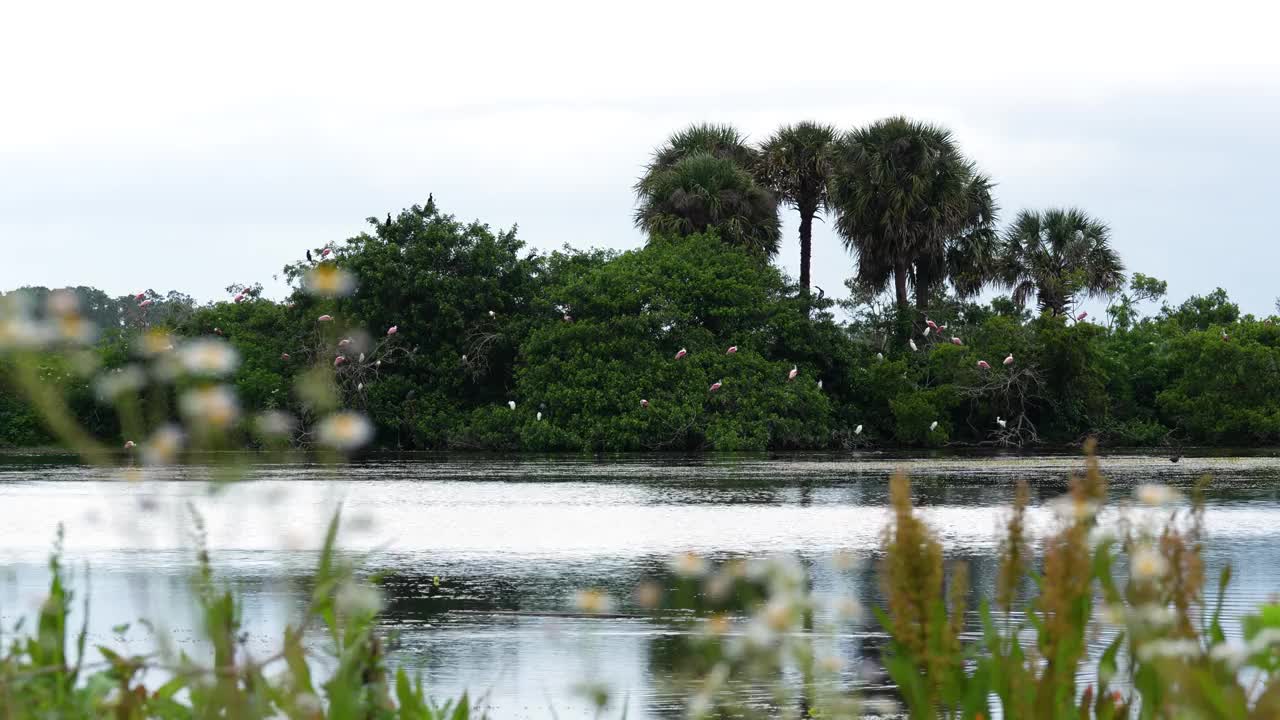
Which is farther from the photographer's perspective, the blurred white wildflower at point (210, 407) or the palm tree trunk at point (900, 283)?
the palm tree trunk at point (900, 283)

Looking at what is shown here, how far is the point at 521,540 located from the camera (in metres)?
15.1

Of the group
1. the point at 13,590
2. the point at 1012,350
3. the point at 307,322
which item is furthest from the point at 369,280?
the point at 13,590

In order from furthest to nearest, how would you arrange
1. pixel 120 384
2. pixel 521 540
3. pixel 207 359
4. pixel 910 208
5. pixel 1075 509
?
pixel 910 208 → pixel 521 540 → pixel 1075 509 → pixel 120 384 → pixel 207 359

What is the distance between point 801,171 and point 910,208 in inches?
195

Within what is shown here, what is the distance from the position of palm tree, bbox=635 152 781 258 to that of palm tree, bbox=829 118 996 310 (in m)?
2.52

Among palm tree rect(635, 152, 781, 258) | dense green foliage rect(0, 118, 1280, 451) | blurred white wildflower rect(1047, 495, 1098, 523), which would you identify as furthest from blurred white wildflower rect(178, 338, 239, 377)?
palm tree rect(635, 152, 781, 258)

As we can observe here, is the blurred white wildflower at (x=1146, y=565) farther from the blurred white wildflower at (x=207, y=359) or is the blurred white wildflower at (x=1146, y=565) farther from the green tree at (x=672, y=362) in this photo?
the green tree at (x=672, y=362)

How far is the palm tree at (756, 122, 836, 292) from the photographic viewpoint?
47.8 meters

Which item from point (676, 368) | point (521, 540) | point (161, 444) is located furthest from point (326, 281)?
point (676, 368)

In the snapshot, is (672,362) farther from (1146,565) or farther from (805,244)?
(1146,565)

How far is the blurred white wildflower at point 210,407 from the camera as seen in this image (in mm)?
2521

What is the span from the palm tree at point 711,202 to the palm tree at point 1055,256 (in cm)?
895

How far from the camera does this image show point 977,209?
153 feet

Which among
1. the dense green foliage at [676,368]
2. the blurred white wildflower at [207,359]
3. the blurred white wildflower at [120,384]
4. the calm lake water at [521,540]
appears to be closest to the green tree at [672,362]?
the dense green foliage at [676,368]
